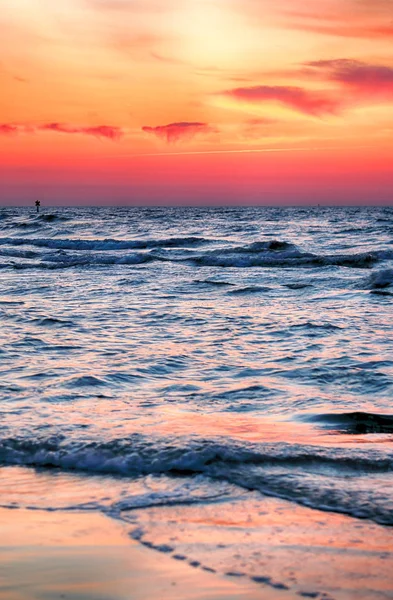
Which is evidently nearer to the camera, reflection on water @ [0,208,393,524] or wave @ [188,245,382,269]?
Answer: reflection on water @ [0,208,393,524]

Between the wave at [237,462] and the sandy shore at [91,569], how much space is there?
104 centimetres

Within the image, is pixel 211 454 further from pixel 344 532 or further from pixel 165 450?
pixel 344 532

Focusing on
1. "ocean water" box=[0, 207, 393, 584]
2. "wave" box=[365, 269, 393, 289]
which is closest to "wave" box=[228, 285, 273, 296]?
"ocean water" box=[0, 207, 393, 584]

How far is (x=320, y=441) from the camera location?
5.39 m

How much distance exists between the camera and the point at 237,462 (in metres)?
4.84

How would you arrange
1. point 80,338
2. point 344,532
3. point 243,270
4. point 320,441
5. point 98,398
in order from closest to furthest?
point 344,532 → point 320,441 → point 98,398 → point 80,338 → point 243,270

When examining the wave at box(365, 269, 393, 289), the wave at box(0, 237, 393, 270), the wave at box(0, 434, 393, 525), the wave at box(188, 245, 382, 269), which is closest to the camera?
the wave at box(0, 434, 393, 525)

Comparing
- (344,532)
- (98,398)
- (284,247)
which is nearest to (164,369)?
(98,398)

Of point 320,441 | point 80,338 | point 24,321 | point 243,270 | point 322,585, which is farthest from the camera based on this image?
point 243,270

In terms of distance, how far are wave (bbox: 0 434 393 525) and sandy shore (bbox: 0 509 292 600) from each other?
1.04m

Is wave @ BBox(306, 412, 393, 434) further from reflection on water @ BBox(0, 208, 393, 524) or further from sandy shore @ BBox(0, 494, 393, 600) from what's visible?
sandy shore @ BBox(0, 494, 393, 600)

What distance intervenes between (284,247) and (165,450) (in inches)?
921

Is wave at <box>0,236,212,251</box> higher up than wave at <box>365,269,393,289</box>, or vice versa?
wave at <box>0,236,212,251</box>

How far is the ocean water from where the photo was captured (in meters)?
4.45
